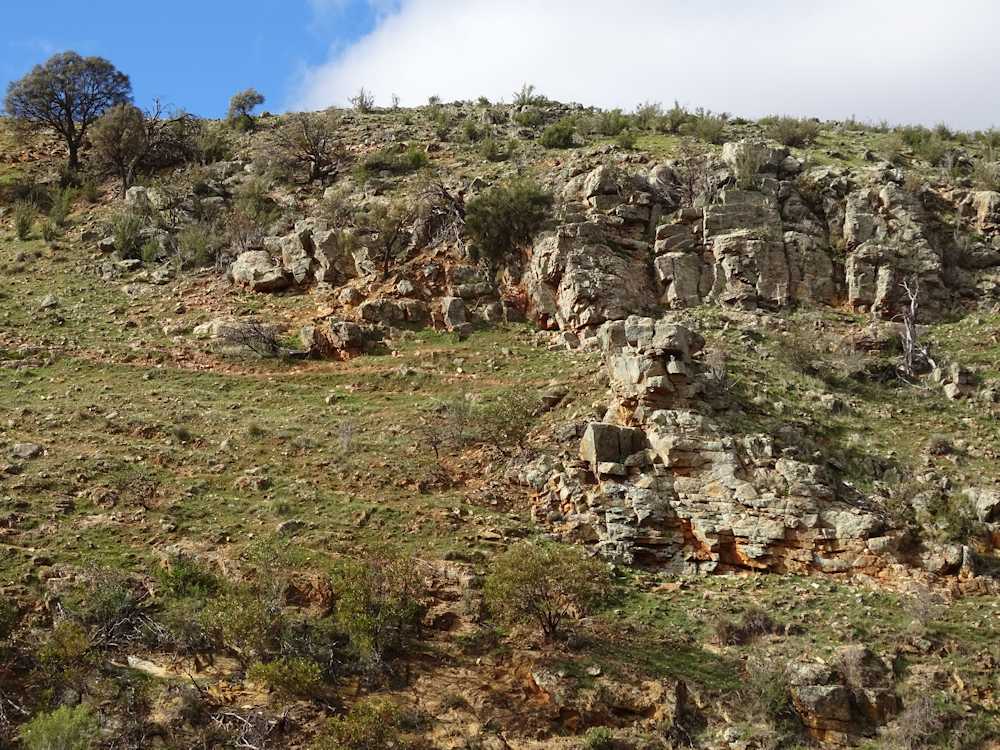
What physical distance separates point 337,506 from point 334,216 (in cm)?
1254

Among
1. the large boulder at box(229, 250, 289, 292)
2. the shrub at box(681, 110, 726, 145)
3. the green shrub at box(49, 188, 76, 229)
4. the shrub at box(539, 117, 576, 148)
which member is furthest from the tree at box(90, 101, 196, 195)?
the shrub at box(681, 110, 726, 145)

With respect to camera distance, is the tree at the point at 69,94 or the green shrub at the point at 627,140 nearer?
the green shrub at the point at 627,140

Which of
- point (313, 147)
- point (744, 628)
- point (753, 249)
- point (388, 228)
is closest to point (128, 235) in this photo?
point (313, 147)

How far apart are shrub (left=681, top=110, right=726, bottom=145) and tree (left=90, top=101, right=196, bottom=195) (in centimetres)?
1892

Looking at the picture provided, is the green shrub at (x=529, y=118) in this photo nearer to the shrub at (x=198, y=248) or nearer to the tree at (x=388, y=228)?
the tree at (x=388, y=228)

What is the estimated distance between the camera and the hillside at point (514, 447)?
12.9m

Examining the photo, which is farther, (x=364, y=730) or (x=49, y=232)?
(x=49, y=232)

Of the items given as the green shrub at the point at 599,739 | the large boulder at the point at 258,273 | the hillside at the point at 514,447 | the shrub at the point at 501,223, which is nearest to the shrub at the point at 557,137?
the hillside at the point at 514,447

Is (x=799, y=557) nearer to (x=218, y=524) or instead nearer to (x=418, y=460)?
(x=418, y=460)

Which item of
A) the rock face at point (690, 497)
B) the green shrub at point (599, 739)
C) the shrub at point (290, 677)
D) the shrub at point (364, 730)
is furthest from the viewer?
the rock face at point (690, 497)

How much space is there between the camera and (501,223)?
24.7 meters

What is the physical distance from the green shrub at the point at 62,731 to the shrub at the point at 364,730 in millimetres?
2804

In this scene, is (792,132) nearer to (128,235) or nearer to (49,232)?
(128,235)

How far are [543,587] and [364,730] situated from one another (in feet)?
11.9
